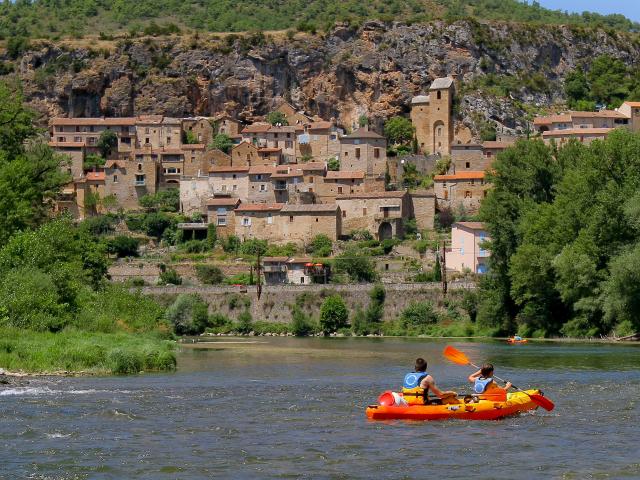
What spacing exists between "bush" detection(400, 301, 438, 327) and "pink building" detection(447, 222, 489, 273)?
8735 millimetres

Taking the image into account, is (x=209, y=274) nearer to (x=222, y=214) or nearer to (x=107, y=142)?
(x=222, y=214)

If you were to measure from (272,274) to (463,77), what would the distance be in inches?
1379

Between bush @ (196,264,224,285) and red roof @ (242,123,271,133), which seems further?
red roof @ (242,123,271,133)

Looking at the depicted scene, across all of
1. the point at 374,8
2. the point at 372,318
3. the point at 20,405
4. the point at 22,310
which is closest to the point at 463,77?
the point at 374,8

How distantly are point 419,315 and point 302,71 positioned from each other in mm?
48220

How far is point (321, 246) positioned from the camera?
324ft

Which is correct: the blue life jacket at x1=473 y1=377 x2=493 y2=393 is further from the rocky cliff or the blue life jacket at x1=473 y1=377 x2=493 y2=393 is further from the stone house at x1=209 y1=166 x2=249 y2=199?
the rocky cliff

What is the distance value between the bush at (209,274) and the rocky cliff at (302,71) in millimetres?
29030

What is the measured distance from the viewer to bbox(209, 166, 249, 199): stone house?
10719 centimetres

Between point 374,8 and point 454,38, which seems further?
point 374,8

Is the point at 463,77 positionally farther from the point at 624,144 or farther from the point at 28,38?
the point at 624,144

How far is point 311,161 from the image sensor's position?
368 feet

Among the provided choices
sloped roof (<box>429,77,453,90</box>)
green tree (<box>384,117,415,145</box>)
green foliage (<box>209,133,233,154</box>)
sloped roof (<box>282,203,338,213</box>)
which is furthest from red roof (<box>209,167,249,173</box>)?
sloped roof (<box>429,77,453,90</box>)

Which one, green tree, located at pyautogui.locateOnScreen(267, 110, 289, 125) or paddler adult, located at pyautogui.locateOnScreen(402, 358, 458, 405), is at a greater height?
green tree, located at pyautogui.locateOnScreen(267, 110, 289, 125)
